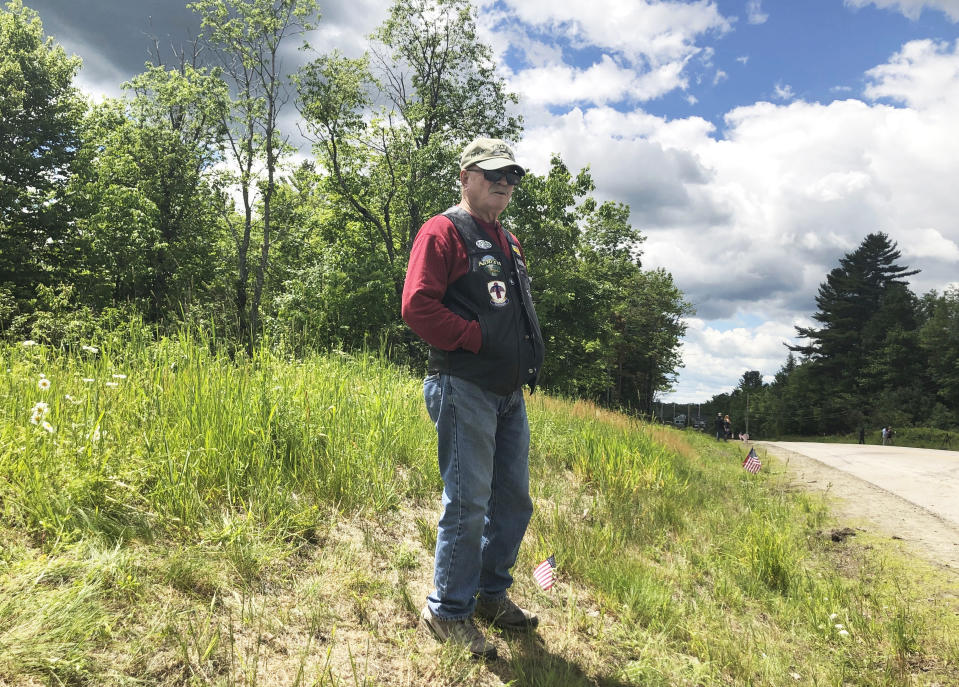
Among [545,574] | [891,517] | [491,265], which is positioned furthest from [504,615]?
[891,517]

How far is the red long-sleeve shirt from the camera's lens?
2.46 m

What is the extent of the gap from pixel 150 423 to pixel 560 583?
9.02 feet

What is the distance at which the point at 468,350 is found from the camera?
255cm

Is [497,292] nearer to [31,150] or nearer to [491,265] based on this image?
[491,265]

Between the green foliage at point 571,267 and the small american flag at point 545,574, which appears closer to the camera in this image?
the small american flag at point 545,574

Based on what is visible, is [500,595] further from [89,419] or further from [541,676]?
[89,419]

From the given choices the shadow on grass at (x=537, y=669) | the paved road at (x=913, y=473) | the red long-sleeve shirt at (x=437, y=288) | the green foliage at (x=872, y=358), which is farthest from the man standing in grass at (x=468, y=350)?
the green foliage at (x=872, y=358)

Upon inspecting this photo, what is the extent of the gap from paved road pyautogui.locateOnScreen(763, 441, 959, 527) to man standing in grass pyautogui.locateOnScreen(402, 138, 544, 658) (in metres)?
6.51

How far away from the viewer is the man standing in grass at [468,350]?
99.6 inches

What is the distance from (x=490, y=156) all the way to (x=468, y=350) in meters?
0.93

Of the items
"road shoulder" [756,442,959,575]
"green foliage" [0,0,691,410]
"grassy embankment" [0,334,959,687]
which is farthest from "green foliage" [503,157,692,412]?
"grassy embankment" [0,334,959,687]

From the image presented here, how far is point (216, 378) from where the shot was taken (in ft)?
12.2

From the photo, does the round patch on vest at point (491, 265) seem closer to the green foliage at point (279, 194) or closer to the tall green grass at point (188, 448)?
the tall green grass at point (188, 448)

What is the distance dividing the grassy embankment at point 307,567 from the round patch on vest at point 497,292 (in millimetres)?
1614
